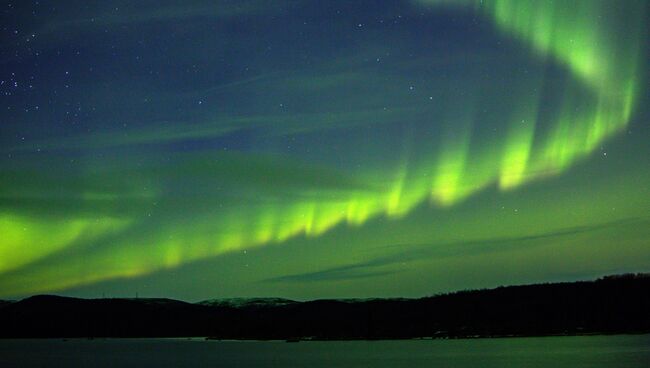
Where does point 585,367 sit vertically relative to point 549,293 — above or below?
below

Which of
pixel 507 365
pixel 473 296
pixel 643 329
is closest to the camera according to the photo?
pixel 507 365

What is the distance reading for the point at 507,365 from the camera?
3829 inches

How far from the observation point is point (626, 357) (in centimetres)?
10244

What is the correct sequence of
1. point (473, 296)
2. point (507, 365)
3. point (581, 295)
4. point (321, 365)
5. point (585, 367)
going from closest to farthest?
point (585, 367)
point (507, 365)
point (321, 365)
point (581, 295)
point (473, 296)

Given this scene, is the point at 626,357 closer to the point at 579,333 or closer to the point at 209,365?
the point at 209,365

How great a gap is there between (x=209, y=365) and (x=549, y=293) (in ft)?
362

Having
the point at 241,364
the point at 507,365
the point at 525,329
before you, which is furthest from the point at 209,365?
the point at 525,329

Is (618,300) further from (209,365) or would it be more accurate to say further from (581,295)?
(209,365)

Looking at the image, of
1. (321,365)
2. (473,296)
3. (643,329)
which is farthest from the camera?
(473,296)

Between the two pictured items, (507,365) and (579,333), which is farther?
(579,333)

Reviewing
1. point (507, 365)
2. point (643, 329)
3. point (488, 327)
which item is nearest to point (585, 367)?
point (507, 365)

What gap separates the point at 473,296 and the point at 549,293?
2035 centimetres

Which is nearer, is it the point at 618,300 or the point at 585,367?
the point at 585,367

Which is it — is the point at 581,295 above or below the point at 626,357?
above
